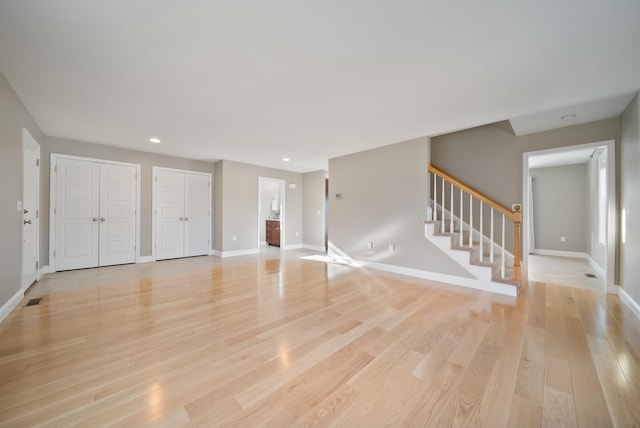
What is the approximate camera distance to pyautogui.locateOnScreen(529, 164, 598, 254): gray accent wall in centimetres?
573

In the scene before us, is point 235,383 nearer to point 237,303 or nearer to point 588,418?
point 237,303

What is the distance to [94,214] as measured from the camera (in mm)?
4680

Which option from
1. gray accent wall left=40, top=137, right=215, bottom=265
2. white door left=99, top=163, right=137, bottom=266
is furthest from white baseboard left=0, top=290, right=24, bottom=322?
white door left=99, top=163, right=137, bottom=266

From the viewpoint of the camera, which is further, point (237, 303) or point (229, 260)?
point (229, 260)

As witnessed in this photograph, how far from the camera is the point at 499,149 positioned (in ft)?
13.1

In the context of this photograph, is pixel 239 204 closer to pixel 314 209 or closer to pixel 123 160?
pixel 314 209

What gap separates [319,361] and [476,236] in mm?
3626

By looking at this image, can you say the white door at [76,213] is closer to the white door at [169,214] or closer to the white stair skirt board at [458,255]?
the white door at [169,214]

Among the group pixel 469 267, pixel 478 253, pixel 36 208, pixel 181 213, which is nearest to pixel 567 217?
pixel 478 253

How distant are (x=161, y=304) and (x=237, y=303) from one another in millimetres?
847

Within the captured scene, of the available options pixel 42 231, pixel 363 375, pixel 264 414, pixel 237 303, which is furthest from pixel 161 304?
pixel 42 231

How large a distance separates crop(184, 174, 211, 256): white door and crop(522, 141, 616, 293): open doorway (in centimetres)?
629

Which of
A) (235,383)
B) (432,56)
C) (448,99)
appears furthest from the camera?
(448,99)

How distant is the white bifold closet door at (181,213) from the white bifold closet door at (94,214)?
1.52 ft
